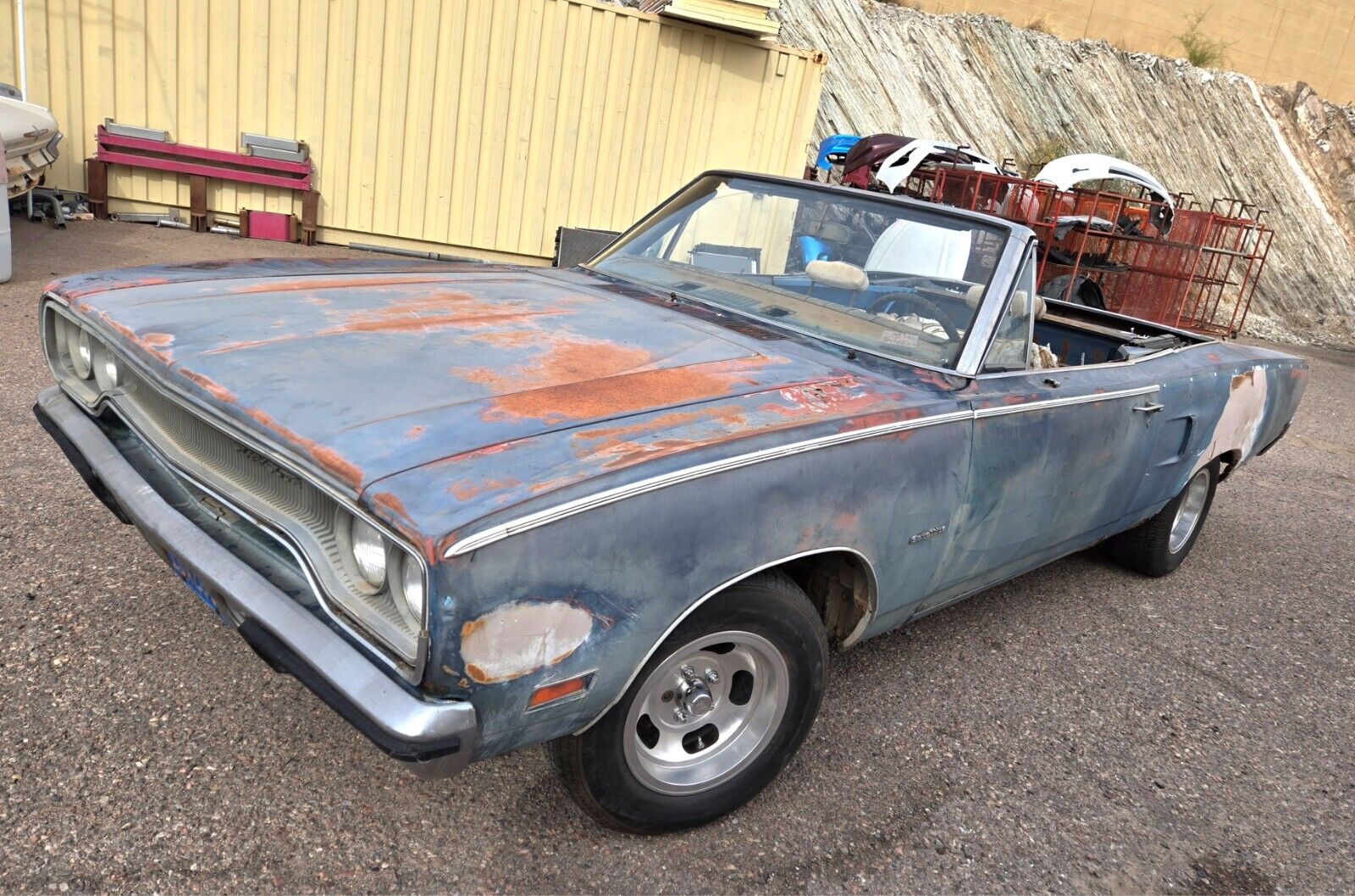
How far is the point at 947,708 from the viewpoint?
3.02m

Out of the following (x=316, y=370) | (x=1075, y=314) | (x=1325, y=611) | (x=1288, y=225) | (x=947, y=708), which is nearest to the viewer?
(x=316, y=370)

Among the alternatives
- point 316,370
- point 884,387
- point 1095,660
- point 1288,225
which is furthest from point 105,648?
point 1288,225

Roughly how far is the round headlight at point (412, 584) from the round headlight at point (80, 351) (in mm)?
1539

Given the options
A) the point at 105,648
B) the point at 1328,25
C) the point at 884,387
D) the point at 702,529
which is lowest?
the point at 105,648

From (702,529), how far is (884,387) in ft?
2.79

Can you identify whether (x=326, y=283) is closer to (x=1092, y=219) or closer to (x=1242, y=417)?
(x=1242, y=417)

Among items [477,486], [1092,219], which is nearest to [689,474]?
[477,486]

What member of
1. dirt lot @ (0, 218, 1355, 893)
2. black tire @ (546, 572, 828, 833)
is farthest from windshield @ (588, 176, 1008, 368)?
dirt lot @ (0, 218, 1355, 893)

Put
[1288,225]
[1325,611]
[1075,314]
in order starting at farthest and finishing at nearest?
[1288,225], [1075,314], [1325,611]

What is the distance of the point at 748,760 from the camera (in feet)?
7.77

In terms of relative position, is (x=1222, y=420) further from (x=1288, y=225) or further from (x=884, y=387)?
(x=1288, y=225)

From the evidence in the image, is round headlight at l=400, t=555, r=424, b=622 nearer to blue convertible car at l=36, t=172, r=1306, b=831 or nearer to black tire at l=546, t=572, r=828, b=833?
blue convertible car at l=36, t=172, r=1306, b=831

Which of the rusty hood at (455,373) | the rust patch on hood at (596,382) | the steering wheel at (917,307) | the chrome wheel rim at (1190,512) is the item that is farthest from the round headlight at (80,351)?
the chrome wheel rim at (1190,512)

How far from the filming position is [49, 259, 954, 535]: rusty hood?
1.85m
